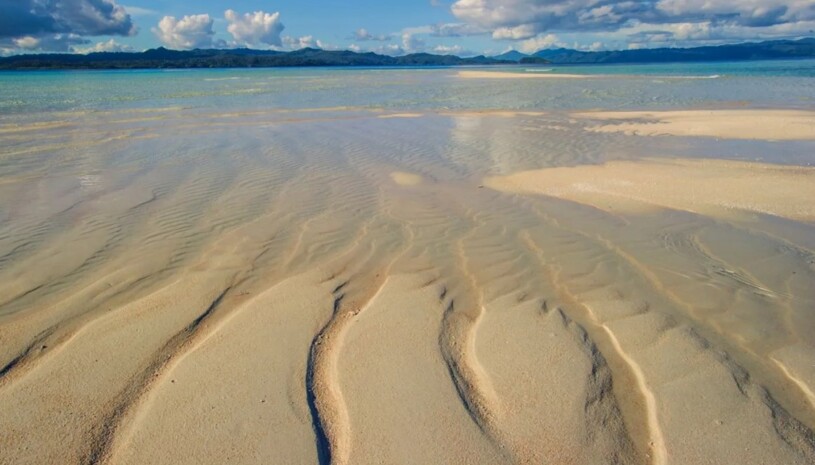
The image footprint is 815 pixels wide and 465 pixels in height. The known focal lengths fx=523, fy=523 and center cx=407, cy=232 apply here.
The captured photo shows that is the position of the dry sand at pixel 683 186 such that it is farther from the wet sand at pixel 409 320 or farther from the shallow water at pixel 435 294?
the shallow water at pixel 435 294

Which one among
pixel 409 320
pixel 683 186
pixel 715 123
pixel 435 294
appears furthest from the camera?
pixel 715 123

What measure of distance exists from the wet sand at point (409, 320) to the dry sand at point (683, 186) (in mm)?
65

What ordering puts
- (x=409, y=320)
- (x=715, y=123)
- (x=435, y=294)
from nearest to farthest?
(x=409, y=320) → (x=435, y=294) → (x=715, y=123)

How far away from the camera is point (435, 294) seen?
4.52m

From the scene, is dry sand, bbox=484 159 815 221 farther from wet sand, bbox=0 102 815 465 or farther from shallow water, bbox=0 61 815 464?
shallow water, bbox=0 61 815 464

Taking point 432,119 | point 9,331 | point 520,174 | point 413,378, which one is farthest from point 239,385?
point 432,119

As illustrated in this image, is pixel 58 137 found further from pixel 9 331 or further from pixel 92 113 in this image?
pixel 9 331

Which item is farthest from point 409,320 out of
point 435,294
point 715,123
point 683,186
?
point 715,123

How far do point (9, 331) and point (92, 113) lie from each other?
20.2m

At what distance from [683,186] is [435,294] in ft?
18.9

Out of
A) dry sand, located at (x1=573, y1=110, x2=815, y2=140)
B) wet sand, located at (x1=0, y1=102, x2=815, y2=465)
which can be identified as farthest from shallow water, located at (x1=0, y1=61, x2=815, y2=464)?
dry sand, located at (x1=573, y1=110, x2=815, y2=140)

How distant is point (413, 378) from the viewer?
3.19 metres

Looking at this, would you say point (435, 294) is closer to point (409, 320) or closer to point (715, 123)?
point (409, 320)

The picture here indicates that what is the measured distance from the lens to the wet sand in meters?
2.71
